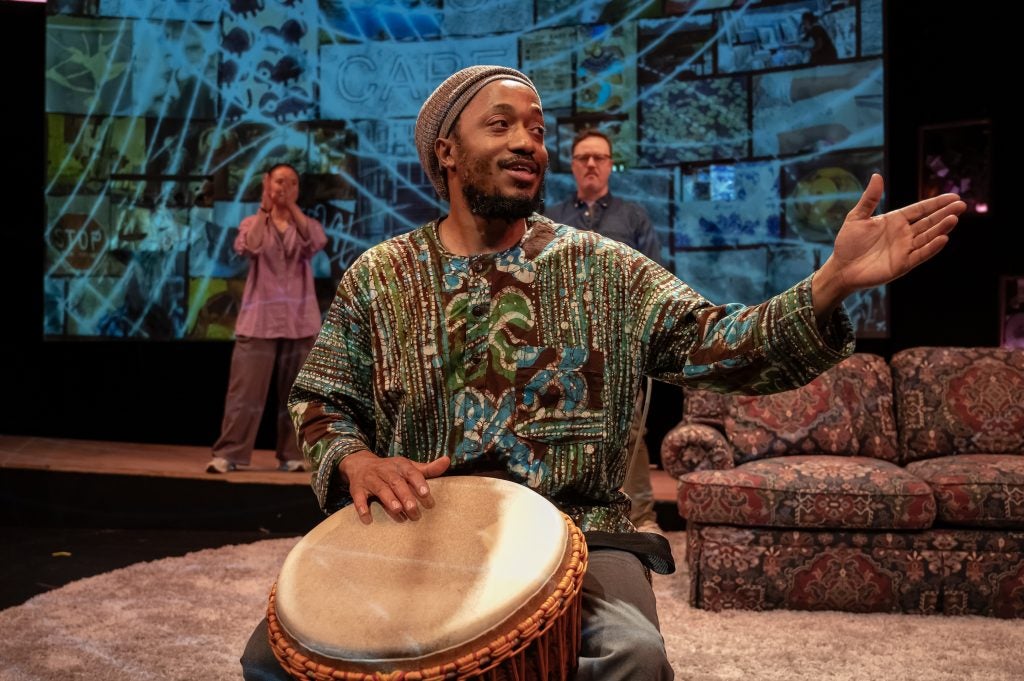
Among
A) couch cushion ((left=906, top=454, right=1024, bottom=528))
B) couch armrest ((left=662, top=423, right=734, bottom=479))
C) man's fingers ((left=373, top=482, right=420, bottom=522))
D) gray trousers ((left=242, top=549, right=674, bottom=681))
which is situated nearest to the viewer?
gray trousers ((left=242, top=549, right=674, bottom=681))

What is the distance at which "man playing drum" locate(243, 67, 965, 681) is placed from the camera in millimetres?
1719

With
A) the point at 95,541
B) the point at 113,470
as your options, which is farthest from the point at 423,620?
the point at 113,470

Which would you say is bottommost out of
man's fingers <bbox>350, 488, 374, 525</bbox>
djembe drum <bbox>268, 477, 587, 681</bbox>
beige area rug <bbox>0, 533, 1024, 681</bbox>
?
beige area rug <bbox>0, 533, 1024, 681</bbox>

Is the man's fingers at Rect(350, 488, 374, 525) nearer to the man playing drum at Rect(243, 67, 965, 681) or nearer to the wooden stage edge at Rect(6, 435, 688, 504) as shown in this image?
the man playing drum at Rect(243, 67, 965, 681)

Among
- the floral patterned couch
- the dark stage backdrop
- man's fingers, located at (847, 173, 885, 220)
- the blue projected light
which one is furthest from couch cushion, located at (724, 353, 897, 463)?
man's fingers, located at (847, 173, 885, 220)

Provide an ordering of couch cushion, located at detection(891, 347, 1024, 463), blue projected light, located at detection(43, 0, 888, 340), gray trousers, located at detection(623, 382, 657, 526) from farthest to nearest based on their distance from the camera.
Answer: blue projected light, located at detection(43, 0, 888, 340) → gray trousers, located at detection(623, 382, 657, 526) → couch cushion, located at detection(891, 347, 1024, 463)

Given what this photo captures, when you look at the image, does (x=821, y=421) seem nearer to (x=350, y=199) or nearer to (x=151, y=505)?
(x=151, y=505)

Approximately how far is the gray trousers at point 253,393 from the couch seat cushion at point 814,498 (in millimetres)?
2815

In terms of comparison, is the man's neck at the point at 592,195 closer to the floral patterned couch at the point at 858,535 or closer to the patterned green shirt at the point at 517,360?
the floral patterned couch at the point at 858,535

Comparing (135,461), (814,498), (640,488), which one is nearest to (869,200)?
(814,498)

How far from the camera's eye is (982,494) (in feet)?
11.8

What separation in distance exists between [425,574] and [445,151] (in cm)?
94

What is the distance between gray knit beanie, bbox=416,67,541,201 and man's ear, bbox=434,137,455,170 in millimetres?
10

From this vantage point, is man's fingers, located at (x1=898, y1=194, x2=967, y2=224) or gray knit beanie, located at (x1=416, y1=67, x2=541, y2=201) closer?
man's fingers, located at (x1=898, y1=194, x2=967, y2=224)
